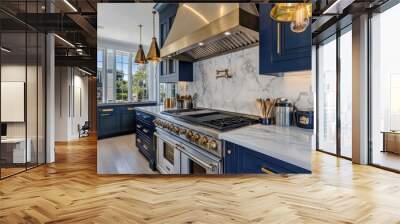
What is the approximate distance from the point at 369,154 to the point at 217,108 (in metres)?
3.01

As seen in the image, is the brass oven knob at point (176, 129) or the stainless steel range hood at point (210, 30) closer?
the stainless steel range hood at point (210, 30)

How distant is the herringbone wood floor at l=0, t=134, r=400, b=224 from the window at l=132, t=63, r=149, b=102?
1021 mm

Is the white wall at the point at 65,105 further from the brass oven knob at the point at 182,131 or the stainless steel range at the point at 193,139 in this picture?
the brass oven knob at the point at 182,131

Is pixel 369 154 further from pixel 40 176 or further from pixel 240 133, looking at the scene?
pixel 40 176

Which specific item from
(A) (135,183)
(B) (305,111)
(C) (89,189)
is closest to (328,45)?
(B) (305,111)

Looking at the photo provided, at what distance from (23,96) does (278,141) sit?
4.43 meters

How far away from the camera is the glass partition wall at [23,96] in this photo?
187 inches

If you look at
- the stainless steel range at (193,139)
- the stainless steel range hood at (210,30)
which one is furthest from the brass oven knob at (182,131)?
the stainless steel range hood at (210,30)

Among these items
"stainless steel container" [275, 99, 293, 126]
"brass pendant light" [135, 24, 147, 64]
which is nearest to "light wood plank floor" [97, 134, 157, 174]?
"brass pendant light" [135, 24, 147, 64]

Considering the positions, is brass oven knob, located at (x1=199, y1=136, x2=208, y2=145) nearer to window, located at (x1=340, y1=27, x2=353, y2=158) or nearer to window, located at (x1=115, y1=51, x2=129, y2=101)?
window, located at (x1=115, y1=51, x2=129, y2=101)

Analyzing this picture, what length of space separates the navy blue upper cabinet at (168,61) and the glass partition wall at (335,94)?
3.52 metres

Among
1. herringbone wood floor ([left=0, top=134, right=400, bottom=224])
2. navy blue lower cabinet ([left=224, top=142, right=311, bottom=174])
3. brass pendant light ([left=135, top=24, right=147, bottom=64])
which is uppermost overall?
brass pendant light ([left=135, top=24, right=147, bottom=64])

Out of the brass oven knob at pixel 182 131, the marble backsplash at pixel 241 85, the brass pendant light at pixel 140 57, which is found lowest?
the brass oven knob at pixel 182 131

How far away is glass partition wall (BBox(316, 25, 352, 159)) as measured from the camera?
5418 mm
